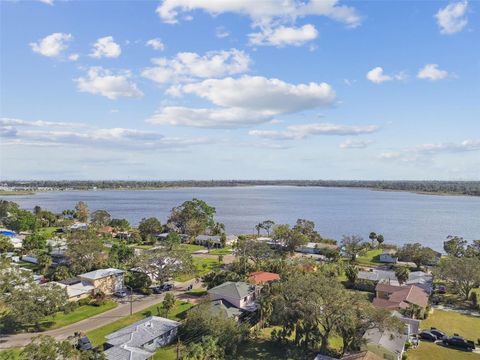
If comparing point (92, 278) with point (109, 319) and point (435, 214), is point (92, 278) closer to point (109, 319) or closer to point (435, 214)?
point (109, 319)

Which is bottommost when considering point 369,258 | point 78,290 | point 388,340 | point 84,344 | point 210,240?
point 369,258

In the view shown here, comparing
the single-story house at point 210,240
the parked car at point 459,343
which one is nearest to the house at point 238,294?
the parked car at point 459,343

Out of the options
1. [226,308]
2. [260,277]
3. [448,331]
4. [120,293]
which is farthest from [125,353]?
[448,331]

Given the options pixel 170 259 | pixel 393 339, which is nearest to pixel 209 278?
pixel 170 259

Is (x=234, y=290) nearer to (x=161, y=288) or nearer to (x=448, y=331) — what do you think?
(x=161, y=288)

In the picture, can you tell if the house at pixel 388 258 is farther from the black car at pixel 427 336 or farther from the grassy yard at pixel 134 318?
the grassy yard at pixel 134 318

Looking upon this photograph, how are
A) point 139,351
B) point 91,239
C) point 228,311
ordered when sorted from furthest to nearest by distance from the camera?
point 91,239 → point 228,311 → point 139,351
